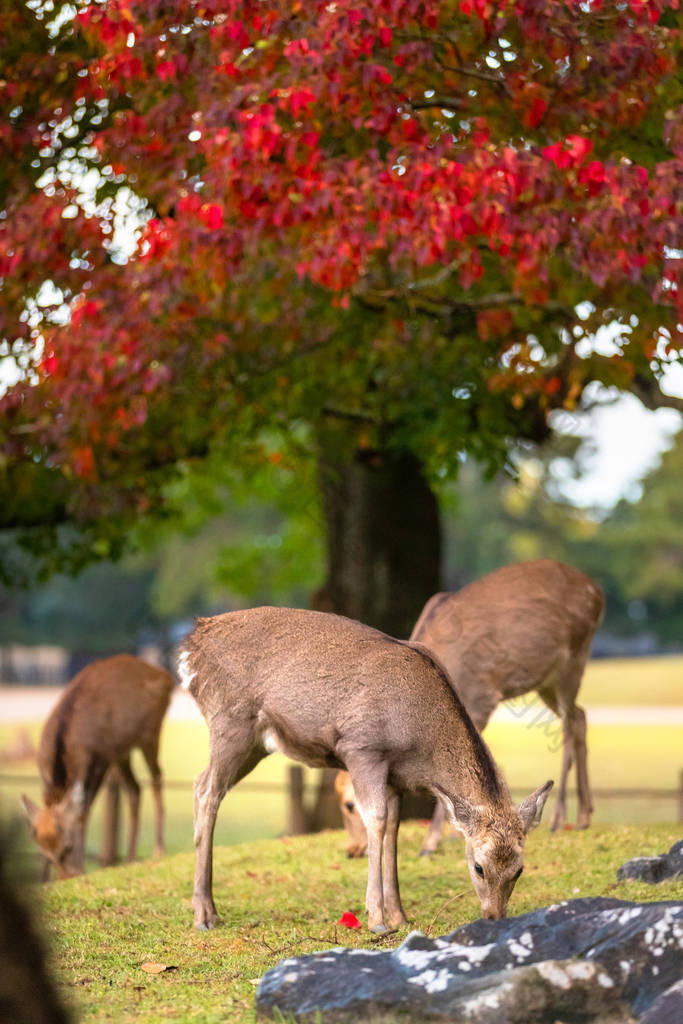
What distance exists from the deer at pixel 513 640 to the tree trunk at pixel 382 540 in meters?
3.24

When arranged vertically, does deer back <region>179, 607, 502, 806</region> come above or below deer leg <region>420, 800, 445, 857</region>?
above

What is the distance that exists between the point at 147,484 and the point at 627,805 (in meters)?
16.3

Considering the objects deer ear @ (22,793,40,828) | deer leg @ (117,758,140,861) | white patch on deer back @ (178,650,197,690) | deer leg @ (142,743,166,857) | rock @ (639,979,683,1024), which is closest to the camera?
rock @ (639,979,683,1024)

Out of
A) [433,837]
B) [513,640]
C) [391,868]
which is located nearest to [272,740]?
[391,868]

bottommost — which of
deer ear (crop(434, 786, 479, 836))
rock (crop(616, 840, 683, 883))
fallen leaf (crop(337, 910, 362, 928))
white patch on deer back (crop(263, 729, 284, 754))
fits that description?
fallen leaf (crop(337, 910, 362, 928))

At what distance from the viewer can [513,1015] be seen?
4.30 meters

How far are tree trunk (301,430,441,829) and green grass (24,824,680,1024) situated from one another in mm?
3252

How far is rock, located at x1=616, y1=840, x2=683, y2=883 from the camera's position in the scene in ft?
24.5

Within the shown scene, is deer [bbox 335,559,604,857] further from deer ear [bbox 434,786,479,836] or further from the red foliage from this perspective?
deer ear [bbox 434,786,479,836]

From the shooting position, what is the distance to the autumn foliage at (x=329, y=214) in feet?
26.3

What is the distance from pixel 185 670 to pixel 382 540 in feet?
21.6

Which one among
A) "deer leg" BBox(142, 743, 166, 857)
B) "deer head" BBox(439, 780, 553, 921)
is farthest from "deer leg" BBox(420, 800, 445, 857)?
"deer leg" BBox(142, 743, 166, 857)

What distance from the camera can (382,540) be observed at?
1380cm

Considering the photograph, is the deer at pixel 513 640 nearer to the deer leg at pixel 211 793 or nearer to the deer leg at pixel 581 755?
the deer leg at pixel 581 755
